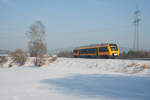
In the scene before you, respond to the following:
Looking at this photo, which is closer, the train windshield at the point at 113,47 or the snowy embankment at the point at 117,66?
the snowy embankment at the point at 117,66

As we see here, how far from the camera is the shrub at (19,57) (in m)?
33.8

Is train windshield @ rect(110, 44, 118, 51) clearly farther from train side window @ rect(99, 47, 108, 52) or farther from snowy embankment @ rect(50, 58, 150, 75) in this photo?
snowy embankment @ rect(50, 58, 150, 75)

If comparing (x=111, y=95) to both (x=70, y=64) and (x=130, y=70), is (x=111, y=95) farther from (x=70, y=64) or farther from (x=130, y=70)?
(x=70, y=64)

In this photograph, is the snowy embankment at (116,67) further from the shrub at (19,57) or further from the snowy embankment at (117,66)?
the shrub at (19,57)

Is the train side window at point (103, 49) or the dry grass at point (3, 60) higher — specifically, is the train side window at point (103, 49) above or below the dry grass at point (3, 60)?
above

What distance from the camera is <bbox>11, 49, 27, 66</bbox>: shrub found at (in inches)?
1332

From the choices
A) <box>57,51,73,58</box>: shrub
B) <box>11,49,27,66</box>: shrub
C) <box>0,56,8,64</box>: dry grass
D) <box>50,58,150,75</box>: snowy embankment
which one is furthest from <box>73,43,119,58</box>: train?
<box>0,56,8,64</box>: dry grass

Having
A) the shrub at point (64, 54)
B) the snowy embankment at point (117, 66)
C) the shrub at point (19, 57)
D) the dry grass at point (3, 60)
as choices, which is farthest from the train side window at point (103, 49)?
the dry grass at point (3, 60)

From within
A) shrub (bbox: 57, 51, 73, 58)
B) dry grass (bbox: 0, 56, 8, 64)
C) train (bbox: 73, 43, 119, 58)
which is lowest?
dry grass (bbox: 0, 56, 8, 64)

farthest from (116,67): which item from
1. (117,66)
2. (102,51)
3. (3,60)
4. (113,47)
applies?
(3,60)

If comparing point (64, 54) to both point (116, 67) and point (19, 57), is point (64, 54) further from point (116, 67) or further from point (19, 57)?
point (116, 67)

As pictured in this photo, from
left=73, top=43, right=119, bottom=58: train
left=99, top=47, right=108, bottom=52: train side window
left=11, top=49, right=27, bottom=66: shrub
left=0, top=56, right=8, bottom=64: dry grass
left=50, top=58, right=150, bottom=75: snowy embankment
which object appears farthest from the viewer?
left=0, top=56, right=8, bottom=64: dry grass

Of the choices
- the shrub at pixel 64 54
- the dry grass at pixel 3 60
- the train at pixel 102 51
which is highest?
the train at pixel 102 51

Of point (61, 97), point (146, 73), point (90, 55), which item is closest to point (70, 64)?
point (90, 55)
